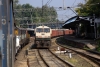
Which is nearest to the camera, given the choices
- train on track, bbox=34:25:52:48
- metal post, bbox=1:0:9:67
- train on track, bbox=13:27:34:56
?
metal post, bbox=1:0:9:67

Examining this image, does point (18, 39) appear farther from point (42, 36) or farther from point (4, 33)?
point (4, 33)

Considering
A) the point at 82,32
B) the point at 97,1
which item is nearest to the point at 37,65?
the point at 97,1

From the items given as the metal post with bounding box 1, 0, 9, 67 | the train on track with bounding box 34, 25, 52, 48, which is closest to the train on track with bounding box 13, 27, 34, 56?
the train on track with bounding box 34, 25, 52, 48

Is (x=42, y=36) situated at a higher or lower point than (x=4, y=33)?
lower

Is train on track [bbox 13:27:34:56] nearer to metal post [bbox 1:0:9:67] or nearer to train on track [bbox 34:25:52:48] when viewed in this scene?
train on track [bbox 34:25:52:48]

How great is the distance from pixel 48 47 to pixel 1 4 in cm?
2626

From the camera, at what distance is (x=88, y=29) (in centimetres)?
4534

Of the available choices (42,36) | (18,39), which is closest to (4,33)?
(18,39)

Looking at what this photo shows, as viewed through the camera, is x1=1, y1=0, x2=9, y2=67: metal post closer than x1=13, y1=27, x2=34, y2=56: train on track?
Yes

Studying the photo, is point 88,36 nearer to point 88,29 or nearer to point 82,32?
point 88,29

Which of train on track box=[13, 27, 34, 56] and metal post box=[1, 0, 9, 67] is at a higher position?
metal post box=[1, 0, 9, 67]

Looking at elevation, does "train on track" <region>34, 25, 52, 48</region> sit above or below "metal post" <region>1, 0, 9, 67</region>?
below

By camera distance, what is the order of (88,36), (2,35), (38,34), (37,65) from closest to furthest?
(2,35) → (37,65) → (38,34) → (88,36)

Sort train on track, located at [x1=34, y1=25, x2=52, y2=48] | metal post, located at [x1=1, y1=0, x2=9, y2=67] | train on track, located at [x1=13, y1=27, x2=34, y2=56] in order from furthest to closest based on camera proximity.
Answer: train on track, located at [x1=34, y1=25, x2=52, y2=48]
train on track, located at [x1=13, y1=27, x2=34, y2=56]
metal post, located at [x1=1, y1=0, x2=9, y2=67]
